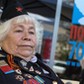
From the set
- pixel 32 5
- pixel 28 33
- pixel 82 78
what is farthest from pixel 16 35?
pixel 32 5

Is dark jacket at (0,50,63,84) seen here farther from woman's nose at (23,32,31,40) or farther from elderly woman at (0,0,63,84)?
woman's nose at (23,32,31,40)

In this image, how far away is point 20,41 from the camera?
7.02 feet

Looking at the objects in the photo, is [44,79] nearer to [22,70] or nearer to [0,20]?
[22,70]

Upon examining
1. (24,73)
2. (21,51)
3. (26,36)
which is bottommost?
(24,73)

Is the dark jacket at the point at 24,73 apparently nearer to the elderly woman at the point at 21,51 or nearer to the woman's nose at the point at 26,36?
the elderly woman at the point at 21,51

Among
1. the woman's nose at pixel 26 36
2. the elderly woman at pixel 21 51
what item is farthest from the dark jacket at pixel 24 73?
the woman's nose at pixel 26 36

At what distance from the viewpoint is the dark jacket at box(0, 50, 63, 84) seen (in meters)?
2.00

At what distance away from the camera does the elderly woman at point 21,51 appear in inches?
81.7

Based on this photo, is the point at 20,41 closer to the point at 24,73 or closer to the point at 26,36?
the point at 26,36

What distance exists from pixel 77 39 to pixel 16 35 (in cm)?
134

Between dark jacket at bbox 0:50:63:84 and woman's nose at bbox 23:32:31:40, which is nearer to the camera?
dark jacket at bbox 0:50:63:84

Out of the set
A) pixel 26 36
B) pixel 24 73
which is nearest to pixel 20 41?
pixel 26 36

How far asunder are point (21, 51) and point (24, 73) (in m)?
0.16

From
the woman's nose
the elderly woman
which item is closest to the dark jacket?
the elderly woman
